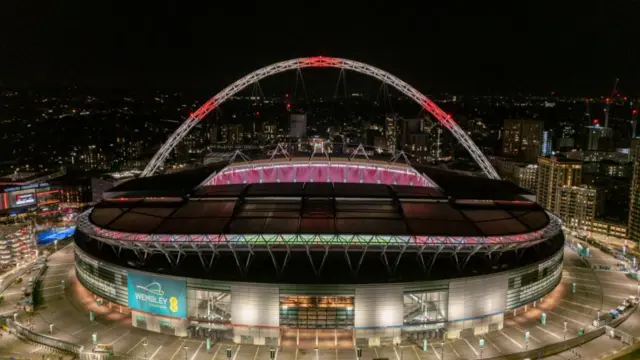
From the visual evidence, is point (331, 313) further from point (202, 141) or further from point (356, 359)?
point (202, 141)

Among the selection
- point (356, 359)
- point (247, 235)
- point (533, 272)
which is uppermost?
point (247, 235)

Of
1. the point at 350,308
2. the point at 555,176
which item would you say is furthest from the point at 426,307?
the point at 555,176

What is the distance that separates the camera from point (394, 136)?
17412 centimetres

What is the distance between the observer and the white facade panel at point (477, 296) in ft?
137

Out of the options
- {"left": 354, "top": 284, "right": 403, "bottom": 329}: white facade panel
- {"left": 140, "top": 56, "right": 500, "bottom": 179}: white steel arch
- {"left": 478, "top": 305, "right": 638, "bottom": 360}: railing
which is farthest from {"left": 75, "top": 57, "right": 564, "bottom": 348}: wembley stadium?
{"left": 140, "top": 56, "right": 500, "bottom": 179}: white steel arch

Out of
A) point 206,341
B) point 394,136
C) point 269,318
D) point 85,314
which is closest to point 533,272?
point 269,318

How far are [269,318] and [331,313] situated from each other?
195 inches

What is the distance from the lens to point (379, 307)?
40500 mm

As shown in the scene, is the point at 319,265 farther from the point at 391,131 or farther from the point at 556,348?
the point at 391,131

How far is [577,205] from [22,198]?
96.6 m

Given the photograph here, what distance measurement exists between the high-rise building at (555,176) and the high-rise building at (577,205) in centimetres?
165

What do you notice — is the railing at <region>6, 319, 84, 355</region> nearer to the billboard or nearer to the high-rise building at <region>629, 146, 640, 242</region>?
the billboard

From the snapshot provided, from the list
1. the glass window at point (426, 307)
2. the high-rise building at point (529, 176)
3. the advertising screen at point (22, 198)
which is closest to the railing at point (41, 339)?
the glass window at point (426, 307)

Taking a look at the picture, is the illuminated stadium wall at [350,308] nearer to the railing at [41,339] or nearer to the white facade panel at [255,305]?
the white facade panel at [255,305]
